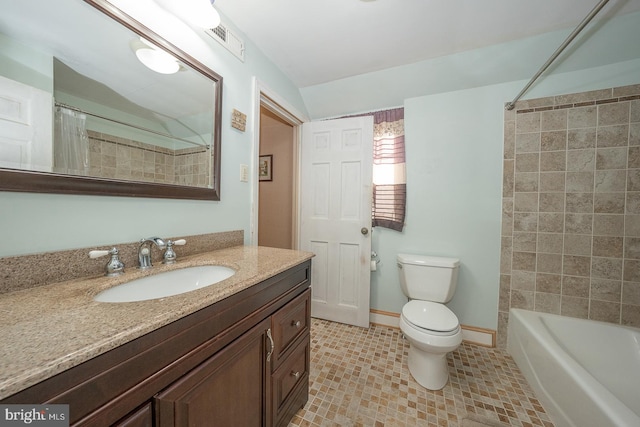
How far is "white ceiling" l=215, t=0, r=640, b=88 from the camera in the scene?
4.16 feet

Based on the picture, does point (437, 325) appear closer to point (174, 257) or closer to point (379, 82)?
point (174, 257)

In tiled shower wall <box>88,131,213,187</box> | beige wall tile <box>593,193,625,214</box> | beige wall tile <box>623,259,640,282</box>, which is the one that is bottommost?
beige wall tile <box>623,259,640,282</box>

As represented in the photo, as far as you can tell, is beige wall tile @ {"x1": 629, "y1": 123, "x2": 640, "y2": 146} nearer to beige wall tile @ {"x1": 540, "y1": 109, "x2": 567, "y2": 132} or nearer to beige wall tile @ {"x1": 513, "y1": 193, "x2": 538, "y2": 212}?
beige wall tile @ {"x1": 540, "y1": 109, "x2": 567, "y2": 132}

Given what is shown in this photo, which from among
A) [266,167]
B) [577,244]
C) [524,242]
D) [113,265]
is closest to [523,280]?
[524,242]

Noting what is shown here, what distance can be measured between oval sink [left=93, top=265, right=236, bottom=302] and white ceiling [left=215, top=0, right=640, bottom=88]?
1.50 m

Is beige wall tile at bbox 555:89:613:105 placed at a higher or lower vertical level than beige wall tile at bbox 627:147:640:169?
higher

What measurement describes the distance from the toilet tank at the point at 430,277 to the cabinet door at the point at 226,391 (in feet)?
4.25

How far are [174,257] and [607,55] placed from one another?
9.46ft

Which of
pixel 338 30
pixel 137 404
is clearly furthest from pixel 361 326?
pixel 338 30

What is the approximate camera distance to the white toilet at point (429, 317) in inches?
52.9

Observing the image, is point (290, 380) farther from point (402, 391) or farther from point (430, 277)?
point (430, 277)

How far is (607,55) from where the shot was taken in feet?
4.85

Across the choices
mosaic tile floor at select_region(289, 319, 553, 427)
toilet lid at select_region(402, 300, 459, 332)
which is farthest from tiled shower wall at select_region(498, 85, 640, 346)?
toilet lid at select_region(402, 300, 459, 332)

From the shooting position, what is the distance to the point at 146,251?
36.9 inches
